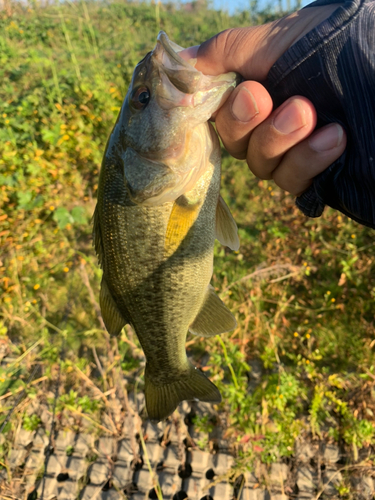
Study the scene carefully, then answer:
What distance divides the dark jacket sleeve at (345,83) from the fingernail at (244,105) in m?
0.15

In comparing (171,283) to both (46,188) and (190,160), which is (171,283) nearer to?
(190,160)

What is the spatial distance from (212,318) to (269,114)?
115cm

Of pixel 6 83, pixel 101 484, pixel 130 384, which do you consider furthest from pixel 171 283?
pixel 6 83

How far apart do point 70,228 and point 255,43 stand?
3.50 m

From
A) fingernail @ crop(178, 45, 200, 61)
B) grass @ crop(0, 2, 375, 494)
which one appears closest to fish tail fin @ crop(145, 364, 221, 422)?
grass @ crop(0, 2, 375, 494)

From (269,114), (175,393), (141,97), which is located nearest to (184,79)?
(141,97)

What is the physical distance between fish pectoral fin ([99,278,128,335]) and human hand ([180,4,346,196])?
1073 mm

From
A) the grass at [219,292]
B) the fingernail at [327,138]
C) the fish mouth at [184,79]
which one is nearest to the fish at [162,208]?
the fish mouth at [184,79]

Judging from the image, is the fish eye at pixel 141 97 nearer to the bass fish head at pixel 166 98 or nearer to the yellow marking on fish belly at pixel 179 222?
the bass fish head at pixel 166 98

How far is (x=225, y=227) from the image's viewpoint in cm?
181

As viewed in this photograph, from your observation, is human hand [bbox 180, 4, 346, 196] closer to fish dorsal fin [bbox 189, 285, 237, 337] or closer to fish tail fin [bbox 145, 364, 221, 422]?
fish dorsal fin [bbox 189, 285, 237, 337]

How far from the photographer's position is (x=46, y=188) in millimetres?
4383

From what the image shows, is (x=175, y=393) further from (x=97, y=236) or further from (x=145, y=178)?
(x=145, y=178)

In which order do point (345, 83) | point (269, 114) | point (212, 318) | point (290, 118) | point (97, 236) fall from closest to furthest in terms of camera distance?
point (345, 83)
point (290, 118)
point (269, 114)
point (97, 236)
point (212, 318)
